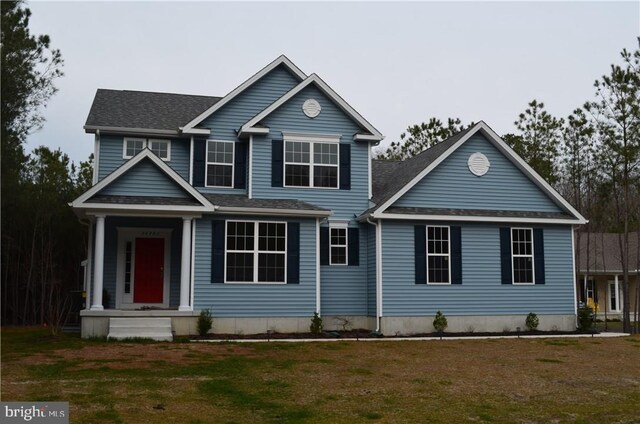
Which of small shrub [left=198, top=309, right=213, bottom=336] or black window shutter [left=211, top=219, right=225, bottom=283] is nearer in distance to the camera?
small shrub [left=198, top=309, right=213, bottom=336]

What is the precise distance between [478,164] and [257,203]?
705 centimetres

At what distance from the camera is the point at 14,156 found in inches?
811

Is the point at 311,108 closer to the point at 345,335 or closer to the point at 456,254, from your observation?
the point at 456,254

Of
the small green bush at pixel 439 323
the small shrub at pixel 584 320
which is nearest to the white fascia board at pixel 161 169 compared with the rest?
the small green bush at pixel 439 323

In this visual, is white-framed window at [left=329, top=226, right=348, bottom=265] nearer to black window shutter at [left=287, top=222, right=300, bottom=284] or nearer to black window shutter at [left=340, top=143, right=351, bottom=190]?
black window shutter at [left=340, top=143, right=351, bottom=190]

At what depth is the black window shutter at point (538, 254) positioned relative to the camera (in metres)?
20.2

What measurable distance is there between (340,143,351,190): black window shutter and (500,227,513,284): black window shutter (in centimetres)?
498

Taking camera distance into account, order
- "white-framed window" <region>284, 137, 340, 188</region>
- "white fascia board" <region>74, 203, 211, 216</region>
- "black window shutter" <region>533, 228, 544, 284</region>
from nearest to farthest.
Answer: "white fascia board" <region>74, 203, 211, 216</region>, "white-framed window" <region>284, 137, 340, 188</region>, "black window shutter" <region>533, 228, 544, 284</region>

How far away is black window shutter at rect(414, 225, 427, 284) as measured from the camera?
1923cm

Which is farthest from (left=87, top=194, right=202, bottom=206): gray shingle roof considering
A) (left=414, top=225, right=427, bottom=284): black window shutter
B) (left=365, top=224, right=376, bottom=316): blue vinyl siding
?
(left=414, top=225, right=427, bottom=284): black window shutter

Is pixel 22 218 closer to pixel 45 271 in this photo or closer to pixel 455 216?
pixel 45 271

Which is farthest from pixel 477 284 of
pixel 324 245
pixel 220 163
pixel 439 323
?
pixel 220 163

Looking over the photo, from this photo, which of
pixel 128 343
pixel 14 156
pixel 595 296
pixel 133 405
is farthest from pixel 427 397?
pixel 595 296

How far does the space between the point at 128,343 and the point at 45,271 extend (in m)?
12.8
